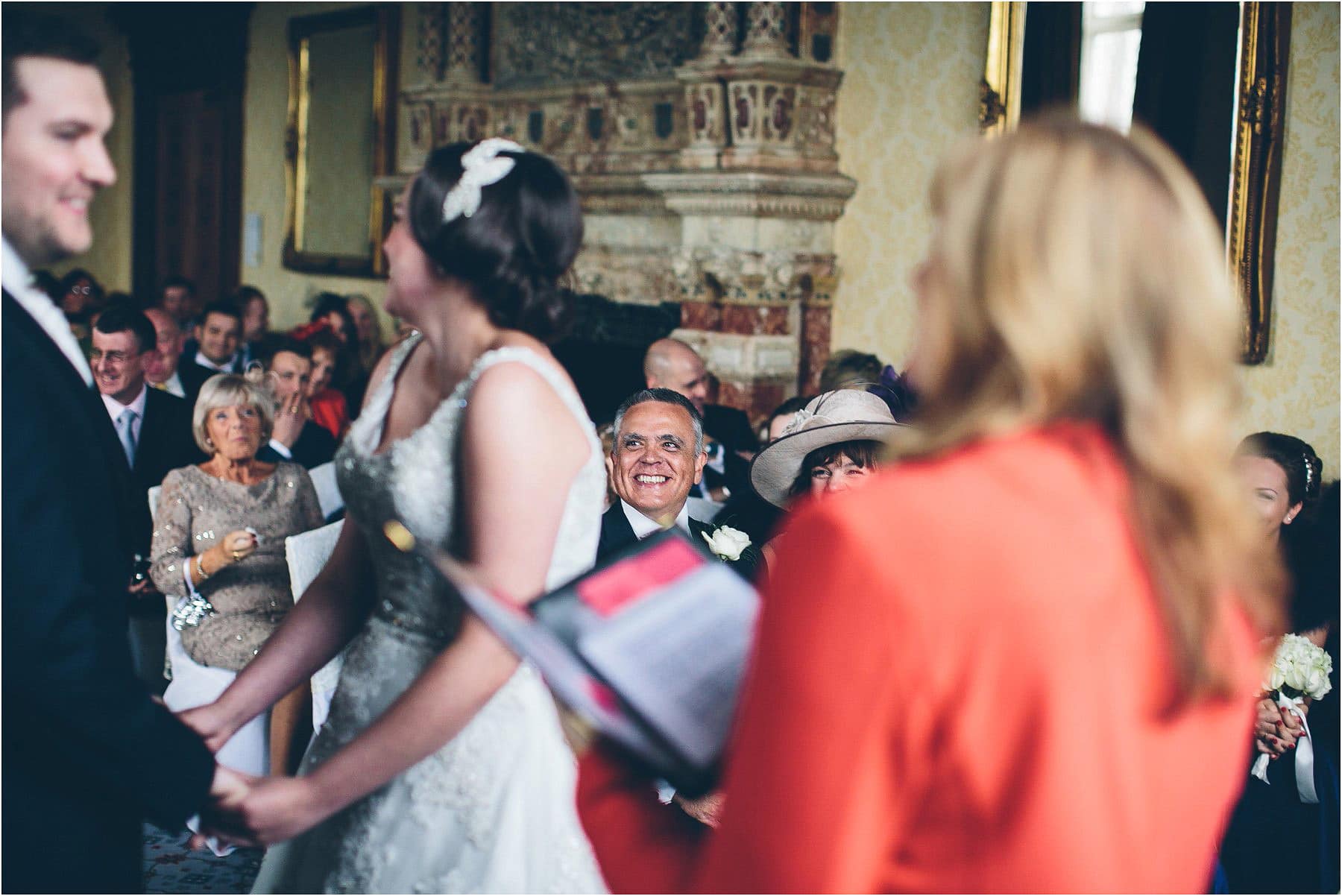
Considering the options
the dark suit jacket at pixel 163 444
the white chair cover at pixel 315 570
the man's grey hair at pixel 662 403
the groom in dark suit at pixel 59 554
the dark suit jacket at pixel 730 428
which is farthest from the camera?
the dark suit jacket at pixel 730 428

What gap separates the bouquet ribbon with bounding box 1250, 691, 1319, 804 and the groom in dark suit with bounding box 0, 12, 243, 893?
2463 mm

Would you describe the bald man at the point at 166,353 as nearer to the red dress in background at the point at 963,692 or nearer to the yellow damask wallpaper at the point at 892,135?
the yellow damask wallpaper at the point at 892,135

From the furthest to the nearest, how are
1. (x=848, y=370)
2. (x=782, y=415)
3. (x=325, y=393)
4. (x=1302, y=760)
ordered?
(x=325, y=393), (x=848, y=370), (x=782, y=415), (x=1302, y=760)

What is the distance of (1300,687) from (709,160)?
370 centimetres

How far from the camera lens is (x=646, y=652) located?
1044mm

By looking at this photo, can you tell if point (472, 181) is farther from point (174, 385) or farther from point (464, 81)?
point (464, 81)

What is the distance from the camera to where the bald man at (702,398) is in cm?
485

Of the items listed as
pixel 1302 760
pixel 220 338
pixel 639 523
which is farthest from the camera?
pixel 220 338

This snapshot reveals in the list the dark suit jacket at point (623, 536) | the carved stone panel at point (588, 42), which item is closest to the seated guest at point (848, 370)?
the dark suit jacket at point (623, 536)

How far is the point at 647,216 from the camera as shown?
6.90 meters

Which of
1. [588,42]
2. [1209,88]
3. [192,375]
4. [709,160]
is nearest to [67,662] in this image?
[1209,88]

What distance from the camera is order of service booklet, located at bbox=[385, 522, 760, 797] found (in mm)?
1021

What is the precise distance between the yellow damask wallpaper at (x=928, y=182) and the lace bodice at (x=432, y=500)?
3822 mm

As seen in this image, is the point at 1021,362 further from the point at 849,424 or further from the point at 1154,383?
the point at 849,424
